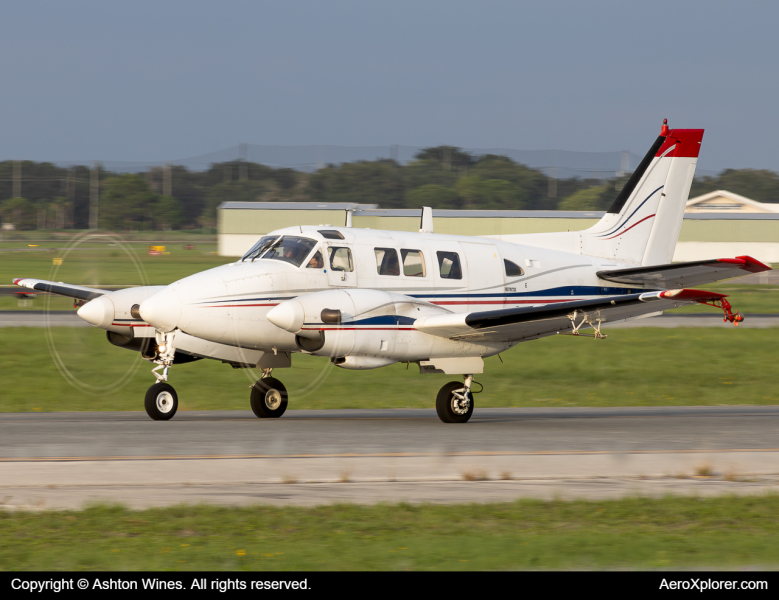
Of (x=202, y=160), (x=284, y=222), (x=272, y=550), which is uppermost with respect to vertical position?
(x=202, y=160)


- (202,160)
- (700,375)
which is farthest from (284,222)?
(700,375)

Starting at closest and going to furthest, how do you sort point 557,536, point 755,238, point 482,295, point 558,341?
point 557,536, point 482,295, point 558,341, point 755,238

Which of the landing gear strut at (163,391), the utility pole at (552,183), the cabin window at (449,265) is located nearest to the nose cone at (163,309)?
the landing gear strut at (163,391)

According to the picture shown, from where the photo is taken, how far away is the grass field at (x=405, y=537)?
7984mm

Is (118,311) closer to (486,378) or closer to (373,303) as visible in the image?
(373,303)

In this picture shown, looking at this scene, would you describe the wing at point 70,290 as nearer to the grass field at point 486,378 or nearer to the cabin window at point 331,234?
the grass field at point 486,378

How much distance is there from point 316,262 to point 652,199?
9.18 meters

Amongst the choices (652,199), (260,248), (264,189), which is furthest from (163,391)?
(264,189)

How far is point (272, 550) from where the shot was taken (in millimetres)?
8344

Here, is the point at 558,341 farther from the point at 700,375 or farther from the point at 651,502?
the point at 651,502

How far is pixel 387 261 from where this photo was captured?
18.2m

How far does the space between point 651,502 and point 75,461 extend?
24.1 feet

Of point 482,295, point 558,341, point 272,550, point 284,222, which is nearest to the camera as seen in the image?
point 272,550

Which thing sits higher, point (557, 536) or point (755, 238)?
point (755, 238)
